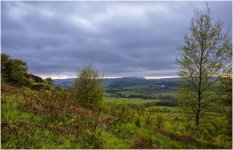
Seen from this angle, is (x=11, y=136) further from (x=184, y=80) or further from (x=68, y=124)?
(x=184, y=80)

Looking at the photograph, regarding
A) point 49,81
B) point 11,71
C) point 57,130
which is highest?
point 11,71

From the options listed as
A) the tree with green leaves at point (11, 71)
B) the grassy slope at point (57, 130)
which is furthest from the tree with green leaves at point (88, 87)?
the grassy slope at point (57, 130)

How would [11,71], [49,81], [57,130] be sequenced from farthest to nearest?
[49,81]
[11,71]
[57,130]

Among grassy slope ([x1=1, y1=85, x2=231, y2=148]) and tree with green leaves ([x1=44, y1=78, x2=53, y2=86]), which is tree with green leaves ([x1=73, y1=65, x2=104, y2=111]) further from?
grassy slope ([x1=1, y1=85, x2=231, y2=148])

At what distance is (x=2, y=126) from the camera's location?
11.4 metres

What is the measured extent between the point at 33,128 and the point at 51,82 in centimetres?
4244

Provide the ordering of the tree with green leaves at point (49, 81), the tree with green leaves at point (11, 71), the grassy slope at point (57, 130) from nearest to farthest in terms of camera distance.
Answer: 1. the grassy slope at point (57, 130)
2. the tree with green leaves at point (11, 71)
3. the tree with green leaves at point (49, 81)

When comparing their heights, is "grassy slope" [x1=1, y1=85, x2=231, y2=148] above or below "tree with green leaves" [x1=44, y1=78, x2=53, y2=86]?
below

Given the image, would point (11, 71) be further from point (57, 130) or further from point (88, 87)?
point (57, 130)

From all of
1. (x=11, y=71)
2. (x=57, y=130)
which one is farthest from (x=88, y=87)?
(x=57, y=130)

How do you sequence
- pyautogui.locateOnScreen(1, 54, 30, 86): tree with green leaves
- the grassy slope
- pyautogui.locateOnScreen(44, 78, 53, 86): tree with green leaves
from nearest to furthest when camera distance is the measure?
the grassy slope, pyautogui.locateOnScreen(1, 54, 30, 86): tree with green leaves, pyautogui.locateOnScreen(44, 78, 53, 86): tree with green leaves

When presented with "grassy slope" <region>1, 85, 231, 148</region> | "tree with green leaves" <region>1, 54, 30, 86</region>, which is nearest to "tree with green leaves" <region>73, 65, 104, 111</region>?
"tree with green leaves" <region>1, 54, 30, 86</region>

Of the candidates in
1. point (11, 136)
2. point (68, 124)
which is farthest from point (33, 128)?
point (68, 124)

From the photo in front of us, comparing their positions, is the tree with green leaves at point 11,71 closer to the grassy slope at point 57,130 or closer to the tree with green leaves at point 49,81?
the tree with green leaves at point 49,81
